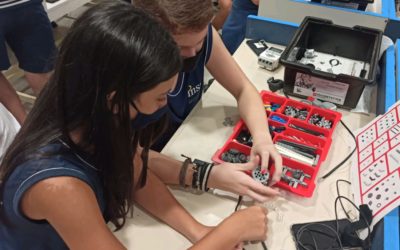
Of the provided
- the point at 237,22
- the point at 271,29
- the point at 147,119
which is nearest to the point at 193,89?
the point at 147,119

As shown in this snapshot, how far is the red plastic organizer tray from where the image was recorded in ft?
2.94

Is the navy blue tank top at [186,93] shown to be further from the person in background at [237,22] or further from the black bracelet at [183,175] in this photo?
the person in background at [237,22]

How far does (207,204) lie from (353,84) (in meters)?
0.58

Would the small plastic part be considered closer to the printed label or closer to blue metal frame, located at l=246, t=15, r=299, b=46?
the printed label

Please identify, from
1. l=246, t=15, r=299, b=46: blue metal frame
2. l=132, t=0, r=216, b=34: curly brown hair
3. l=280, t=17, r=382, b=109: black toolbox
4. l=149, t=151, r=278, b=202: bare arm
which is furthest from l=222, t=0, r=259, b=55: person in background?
l=149, t=151, r=278, b=202: bare arm

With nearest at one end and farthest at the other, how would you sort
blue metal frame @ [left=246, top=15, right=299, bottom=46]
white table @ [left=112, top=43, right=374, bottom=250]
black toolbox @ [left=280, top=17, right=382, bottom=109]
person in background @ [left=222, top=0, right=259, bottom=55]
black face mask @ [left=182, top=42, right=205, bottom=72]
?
white table @ [left=112, top=43, right=374, bottom=250], black face mask @ [left=182, top=42, right=205, bottom=72], black toolbox @ [left=280, top=17, right=382, bottom=109], blue metal frame @ [left=246, top=15, right=299, bottom=46], person in background @ [left=222, top=0, right=259, bottom=55]

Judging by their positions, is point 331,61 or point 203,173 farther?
point 331,61

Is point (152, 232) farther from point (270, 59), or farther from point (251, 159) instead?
point (270, 59)

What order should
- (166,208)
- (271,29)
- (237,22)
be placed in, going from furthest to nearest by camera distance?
1. (237,22)
2. (271,29)
3. (166,208)

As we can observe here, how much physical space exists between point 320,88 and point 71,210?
2.73ft

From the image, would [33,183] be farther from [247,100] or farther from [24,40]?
[24,40]

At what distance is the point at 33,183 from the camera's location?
67cm

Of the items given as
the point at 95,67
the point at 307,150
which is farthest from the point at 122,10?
the point at 307,150

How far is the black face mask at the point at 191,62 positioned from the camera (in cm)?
102
